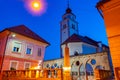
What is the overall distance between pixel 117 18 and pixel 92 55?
1714cm

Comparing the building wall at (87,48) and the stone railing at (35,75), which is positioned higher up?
the building wall at (87,48)

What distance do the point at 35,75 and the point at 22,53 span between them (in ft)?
31.3

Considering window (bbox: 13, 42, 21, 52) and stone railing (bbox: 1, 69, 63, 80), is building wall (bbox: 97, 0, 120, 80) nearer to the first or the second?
stone railing (bbox: 1, 69, 63, 80)

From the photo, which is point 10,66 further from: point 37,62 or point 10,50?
point 37,62

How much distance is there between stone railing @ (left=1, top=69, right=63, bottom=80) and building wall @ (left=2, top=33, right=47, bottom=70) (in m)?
5.34

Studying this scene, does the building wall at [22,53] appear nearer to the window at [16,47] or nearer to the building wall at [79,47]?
the window at [16,47]

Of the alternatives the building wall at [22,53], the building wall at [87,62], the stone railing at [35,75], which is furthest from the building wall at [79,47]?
the stone railing at [35,75]

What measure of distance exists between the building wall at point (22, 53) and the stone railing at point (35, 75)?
5340 millimetres

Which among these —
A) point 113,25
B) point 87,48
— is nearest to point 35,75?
point 113,25

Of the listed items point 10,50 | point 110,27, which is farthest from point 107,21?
point 10,50

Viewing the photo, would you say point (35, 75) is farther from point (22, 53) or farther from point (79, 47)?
point (79, 47)

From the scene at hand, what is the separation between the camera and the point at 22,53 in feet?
65.7

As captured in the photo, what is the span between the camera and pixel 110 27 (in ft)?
25.5

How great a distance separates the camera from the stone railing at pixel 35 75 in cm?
1014
